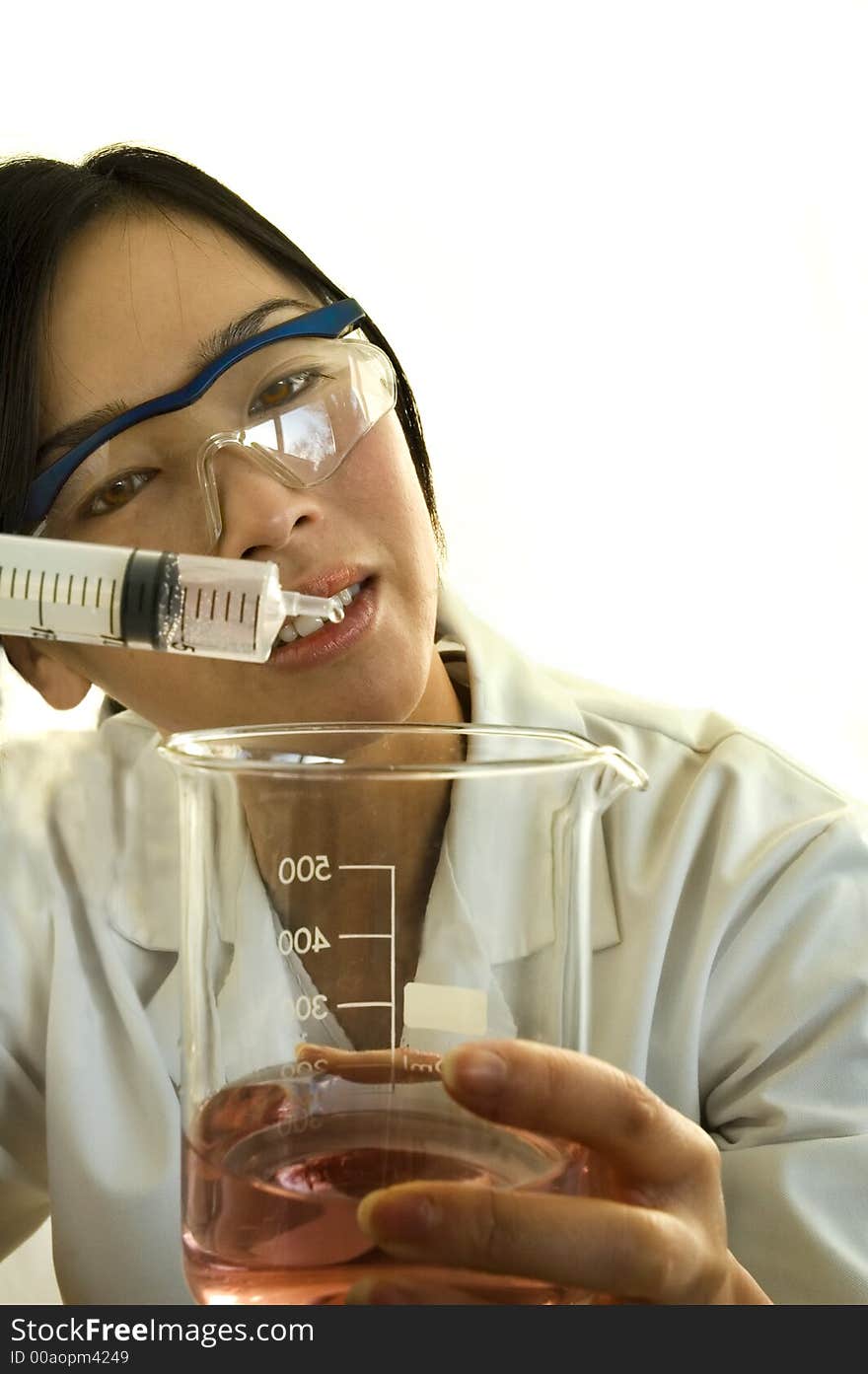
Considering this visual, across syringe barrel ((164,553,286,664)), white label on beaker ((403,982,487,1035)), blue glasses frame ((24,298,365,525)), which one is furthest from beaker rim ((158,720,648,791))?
blue glasses frame ((24,298,365,525))

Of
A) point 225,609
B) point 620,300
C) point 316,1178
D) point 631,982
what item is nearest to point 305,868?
point 316,1178

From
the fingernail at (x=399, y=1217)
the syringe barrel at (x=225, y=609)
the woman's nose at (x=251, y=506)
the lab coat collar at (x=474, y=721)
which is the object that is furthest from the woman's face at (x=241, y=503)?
the fingernail at (x=399, y=1217)

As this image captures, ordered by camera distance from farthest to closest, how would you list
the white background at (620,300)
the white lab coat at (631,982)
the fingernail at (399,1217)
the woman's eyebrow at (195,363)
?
the white background at (620,300) < the woman's eyebrow at (195,363) < the white lab coat at (631,982) < the fingernail at (399,1217)

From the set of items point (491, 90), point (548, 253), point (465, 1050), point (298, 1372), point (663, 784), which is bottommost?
point (298, 1372)

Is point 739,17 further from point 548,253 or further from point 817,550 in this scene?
point 817,550

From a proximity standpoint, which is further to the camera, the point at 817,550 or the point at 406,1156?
the point at 817,550

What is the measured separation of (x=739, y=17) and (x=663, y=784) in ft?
5.52

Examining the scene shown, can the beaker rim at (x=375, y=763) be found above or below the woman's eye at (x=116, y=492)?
below

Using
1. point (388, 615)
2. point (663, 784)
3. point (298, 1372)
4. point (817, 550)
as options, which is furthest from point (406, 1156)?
point (817, 550)

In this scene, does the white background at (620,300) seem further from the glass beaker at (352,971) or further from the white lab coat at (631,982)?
the glass beaker at (352,971)

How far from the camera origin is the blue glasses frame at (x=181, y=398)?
4.62 ft

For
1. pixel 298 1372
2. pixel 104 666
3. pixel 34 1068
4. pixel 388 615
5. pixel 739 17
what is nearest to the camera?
pixel 298 1372

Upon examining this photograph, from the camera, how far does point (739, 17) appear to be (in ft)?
8.39

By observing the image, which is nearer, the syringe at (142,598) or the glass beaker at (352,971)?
the glass beaker at (352,971)
